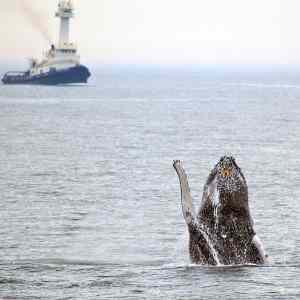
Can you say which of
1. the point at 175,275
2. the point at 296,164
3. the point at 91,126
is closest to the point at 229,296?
the point at 175,275

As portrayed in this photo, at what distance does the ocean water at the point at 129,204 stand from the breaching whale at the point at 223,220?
48 cm

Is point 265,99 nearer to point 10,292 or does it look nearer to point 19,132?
point 19,132

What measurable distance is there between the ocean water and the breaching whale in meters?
0.48

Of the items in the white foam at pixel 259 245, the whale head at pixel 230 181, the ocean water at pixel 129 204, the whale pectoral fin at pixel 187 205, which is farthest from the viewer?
the white foam at pixel 259 245

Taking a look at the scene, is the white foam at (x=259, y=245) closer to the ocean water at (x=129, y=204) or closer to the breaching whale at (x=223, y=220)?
A: the breaching whale at (x=223, y=220)

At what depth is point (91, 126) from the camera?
10931 centimetres

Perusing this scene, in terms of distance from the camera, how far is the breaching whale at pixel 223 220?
95.9 ft

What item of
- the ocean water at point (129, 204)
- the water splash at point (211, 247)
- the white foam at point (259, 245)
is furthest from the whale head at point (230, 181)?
the ocean water at point (129, 204)

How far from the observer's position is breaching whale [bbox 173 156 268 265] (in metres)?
29.2

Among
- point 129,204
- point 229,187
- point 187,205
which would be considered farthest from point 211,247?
point 129,204

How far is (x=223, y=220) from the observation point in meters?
29.5

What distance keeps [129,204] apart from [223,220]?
67.2 ft

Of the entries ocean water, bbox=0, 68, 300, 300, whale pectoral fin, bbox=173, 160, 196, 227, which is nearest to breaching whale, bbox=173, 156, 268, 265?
whale pectoral fin, bbox=173, 160, 196, 227

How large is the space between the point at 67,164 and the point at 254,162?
10027 millimetres
